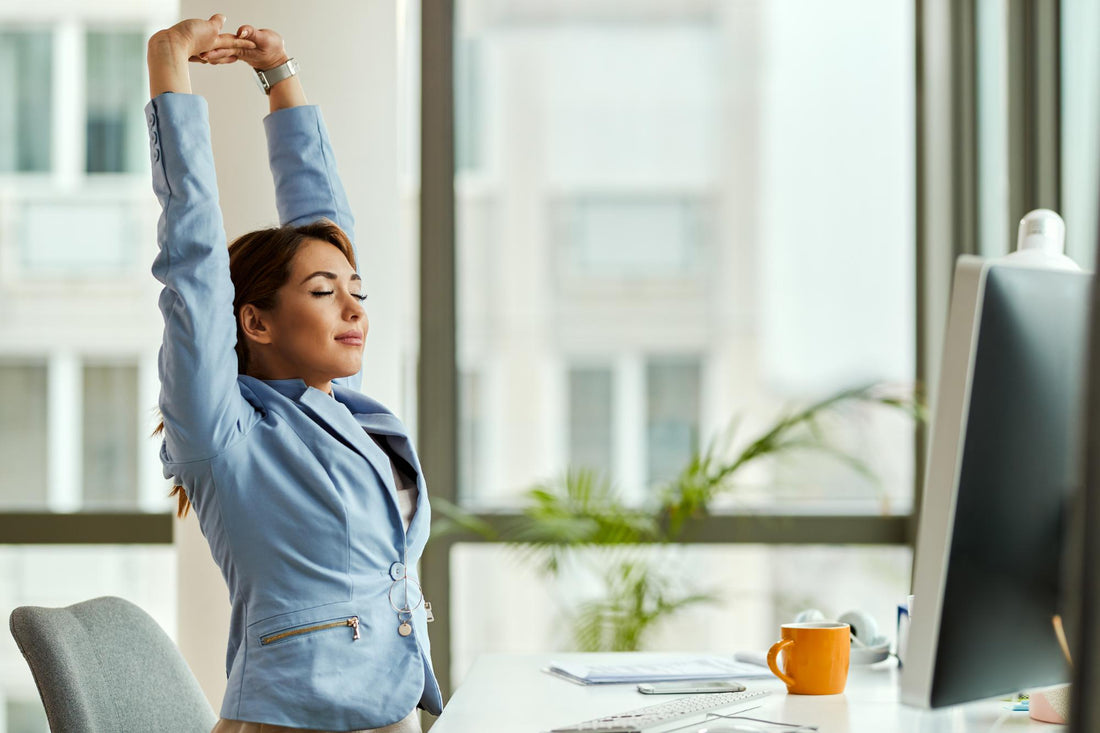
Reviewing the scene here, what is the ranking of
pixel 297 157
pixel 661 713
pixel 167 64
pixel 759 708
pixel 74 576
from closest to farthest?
1. pixel 661 713
2. pixel 759 708
3. pixel 167 64
4. pixel 297 157
5. pixel 74 576

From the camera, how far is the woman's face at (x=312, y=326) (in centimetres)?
154

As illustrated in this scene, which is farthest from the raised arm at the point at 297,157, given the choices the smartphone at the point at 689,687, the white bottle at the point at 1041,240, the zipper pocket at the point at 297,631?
the white bottle at the point at 1041,240

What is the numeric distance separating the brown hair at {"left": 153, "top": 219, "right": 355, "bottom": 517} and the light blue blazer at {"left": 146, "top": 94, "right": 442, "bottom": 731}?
0.11 metres

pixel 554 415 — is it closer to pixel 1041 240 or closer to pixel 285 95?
pixel 285 95

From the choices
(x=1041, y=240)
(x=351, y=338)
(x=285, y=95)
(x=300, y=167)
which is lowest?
(x=351, y=338)

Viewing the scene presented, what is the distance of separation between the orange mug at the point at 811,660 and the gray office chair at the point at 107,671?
87cm

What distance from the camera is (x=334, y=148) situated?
2.45 metres

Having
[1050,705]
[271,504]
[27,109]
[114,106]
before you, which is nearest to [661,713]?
[1050,705]

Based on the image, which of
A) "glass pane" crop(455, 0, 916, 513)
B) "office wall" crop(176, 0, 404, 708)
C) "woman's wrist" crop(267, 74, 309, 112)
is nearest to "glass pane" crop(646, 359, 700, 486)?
"glass pane" crop(455, 0, 916, 513)

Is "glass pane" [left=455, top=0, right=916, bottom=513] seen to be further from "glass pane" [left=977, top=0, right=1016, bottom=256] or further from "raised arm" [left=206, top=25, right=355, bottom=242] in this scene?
"raised arm" [left=206, top=25, right=355, bottom=242]

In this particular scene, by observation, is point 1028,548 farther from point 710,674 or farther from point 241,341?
point 241,341

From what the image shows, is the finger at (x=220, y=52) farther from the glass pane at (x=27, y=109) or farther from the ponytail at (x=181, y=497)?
the glass pane at (x=27, y=109)

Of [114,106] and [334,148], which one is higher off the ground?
[114,106]

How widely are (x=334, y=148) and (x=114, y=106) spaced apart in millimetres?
848
